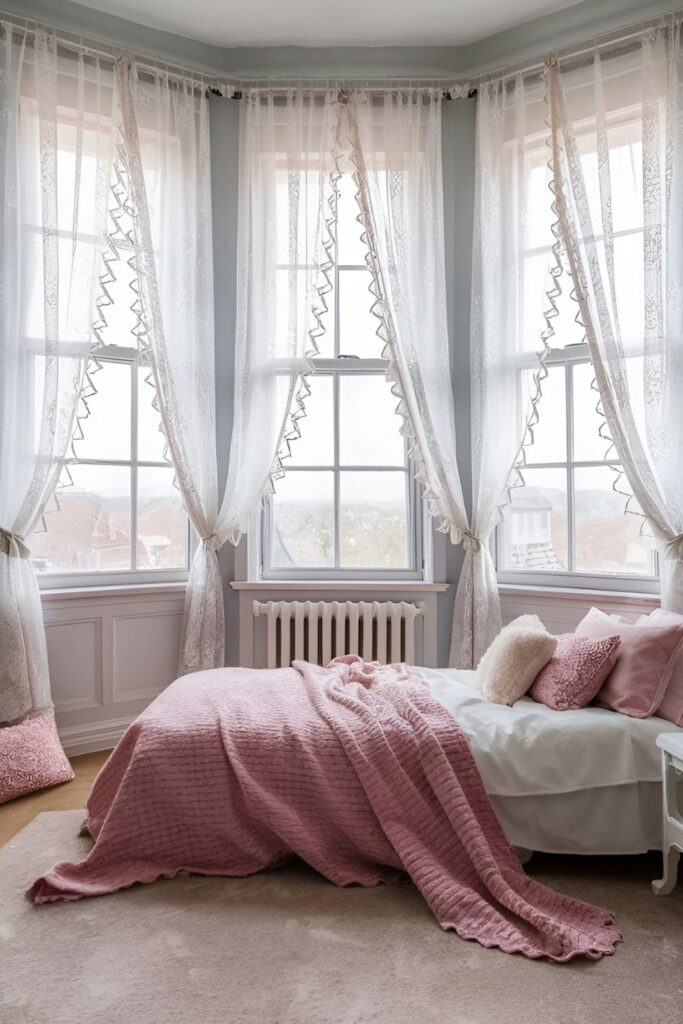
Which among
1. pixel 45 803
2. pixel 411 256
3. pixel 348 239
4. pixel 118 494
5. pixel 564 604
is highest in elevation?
pixel 348 239

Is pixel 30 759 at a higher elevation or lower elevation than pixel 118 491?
lower

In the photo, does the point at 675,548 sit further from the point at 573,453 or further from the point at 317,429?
the point at 317,429

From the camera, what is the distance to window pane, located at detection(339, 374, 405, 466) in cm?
396

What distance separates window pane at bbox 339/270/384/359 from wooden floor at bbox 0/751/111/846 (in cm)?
242

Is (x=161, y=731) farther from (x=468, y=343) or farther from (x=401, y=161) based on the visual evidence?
(x=401, y=161)

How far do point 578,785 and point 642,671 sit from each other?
46 centimetres

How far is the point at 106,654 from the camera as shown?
3.68m

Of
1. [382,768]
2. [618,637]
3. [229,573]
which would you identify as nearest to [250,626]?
[229,573]

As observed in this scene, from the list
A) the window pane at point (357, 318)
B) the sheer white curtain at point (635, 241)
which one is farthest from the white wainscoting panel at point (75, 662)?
the sheer white curtain at point (635, 241)

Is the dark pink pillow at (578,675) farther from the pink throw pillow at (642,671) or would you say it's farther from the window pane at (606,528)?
the window pane at (606,528)

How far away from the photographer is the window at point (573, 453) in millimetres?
3441

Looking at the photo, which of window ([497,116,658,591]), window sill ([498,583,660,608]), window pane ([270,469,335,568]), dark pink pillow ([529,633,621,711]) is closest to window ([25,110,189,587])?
window pane ([270,469,335,568])

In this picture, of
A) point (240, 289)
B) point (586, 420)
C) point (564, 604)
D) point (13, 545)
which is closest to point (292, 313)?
point (240, 289)

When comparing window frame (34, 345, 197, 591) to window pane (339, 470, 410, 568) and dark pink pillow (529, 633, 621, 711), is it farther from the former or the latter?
dark pink pillow (529, 633, 621, 711)
